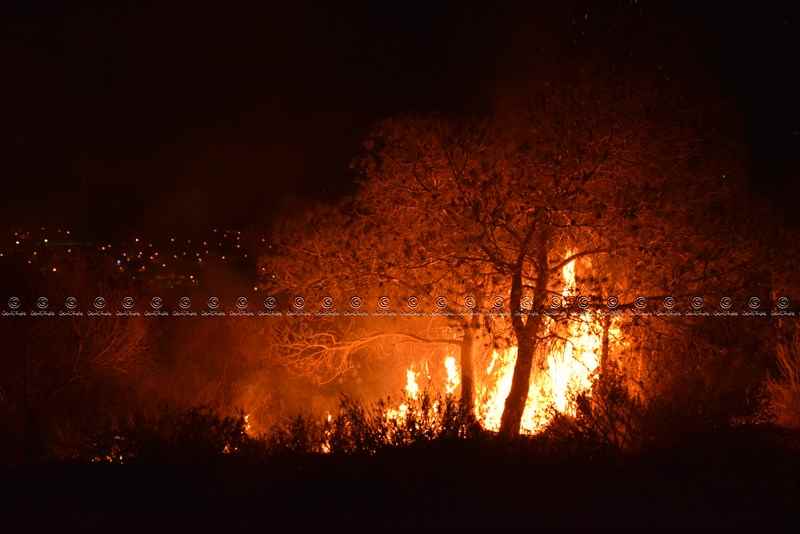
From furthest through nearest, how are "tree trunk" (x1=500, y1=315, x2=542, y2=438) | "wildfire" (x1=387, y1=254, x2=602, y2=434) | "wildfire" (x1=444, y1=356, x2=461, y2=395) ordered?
"wildfire" (x1=444, y1=356, x2=461, y2=395) < "tree trunk" (x1=500, y1=315, x2=542, y2=438) < "wildfire" (x1=387, y1=254, x2=602, y2=434)

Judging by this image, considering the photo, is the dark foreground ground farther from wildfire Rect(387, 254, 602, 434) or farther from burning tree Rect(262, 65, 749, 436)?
burning tree Rect(262, 65, 749, 436)

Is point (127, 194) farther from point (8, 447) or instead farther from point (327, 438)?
point (327, 438)

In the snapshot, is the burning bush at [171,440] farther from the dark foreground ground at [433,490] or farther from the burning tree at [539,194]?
the burning tree at [539,194]

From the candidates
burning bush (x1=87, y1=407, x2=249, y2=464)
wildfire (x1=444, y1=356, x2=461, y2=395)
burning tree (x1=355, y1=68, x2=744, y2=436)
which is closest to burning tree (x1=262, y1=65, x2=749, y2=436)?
burning tree (x1=355, y1=68, x2=744, y2=436)

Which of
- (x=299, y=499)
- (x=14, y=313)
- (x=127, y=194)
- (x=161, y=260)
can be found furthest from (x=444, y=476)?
(x=127, y=194)

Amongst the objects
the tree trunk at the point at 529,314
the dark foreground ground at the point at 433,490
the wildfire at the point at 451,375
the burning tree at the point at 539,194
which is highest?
the burning tree at the point at 539,194

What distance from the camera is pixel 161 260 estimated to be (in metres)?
26.4

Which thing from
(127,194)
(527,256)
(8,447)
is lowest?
(8,447)

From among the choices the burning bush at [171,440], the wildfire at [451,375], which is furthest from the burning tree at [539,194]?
the burning bush at [171,440]

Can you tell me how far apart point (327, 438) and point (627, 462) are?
286 centimetres

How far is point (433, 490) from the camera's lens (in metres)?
6.85

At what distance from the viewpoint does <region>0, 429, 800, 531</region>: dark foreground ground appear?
634 cm

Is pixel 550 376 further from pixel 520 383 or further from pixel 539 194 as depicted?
pixel 539 194

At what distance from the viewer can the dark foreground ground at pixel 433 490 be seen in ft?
20.8
